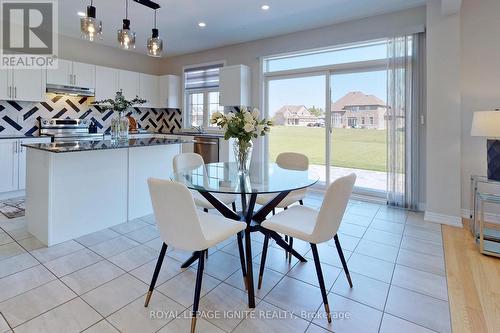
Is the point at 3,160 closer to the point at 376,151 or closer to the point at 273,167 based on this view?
the point at 273,167

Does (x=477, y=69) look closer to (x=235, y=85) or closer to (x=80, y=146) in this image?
(x=235, y=85)

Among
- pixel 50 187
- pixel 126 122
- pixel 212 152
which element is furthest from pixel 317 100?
pixel 50 187

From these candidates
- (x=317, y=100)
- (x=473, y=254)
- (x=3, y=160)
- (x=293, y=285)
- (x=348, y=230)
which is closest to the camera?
(x=293, y=285)

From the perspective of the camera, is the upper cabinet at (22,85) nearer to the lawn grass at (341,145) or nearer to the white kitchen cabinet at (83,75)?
the white kitchen cabinet at (83,75)

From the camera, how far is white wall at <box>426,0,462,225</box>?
3186mm

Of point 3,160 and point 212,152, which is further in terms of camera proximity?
point 212,152

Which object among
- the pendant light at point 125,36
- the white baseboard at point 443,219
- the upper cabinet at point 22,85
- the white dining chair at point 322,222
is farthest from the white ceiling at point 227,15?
the white dining chair at point 322,222

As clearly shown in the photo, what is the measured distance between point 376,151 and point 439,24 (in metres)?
1.74

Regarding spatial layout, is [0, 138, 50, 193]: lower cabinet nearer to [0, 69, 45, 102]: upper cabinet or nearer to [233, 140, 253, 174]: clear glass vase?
[0, 69, 45, 102]: upper cabinet

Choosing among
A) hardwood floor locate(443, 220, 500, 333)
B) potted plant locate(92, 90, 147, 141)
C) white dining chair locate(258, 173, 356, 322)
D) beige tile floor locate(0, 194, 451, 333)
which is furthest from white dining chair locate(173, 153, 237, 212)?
hardwood floor locate(443, 220, 500, 333)

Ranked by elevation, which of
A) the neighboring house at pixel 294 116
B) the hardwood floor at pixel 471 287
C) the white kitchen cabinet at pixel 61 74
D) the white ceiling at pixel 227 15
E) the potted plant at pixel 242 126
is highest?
the white ceiling at pixel 227 15

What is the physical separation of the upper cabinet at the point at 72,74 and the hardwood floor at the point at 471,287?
5.97 m

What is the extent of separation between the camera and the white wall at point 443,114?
3.19 m

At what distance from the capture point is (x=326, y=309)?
1.70 metres
